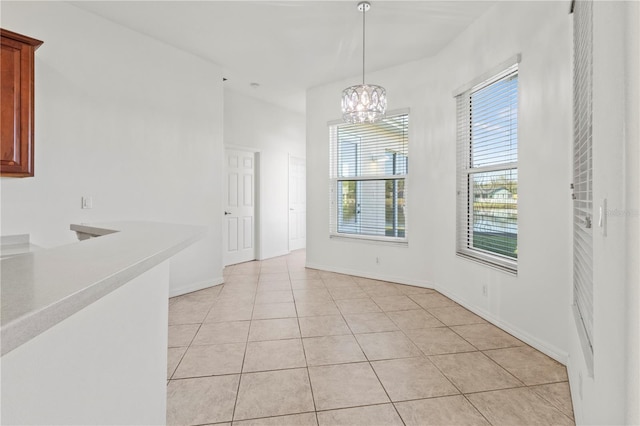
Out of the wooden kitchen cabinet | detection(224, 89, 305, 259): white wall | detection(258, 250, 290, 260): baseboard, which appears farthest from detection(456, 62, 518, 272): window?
the wooden kitchen cabinet

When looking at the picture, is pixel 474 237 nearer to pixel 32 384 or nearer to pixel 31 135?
pixel 32 384

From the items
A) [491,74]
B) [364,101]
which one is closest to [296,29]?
[364,101]

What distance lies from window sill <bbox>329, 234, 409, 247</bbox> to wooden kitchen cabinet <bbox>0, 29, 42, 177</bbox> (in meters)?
3.71

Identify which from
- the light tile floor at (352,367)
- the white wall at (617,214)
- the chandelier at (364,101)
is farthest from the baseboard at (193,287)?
the white wall at (617,214)

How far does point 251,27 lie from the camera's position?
11.5 ft

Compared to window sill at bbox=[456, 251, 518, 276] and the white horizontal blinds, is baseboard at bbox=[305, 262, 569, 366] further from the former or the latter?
the white horizontal blinds

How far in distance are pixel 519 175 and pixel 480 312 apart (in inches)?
54.6

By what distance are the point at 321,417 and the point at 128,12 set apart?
381cm

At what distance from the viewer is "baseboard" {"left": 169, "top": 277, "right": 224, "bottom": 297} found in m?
3.96

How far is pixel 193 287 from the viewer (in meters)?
4.18

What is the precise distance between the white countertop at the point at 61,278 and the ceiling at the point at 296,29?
9.89ft

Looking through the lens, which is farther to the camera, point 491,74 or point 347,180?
point 347,180

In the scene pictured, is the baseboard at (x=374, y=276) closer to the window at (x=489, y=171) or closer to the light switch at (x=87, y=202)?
the window at (x=489, y=171)

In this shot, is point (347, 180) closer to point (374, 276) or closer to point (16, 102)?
point (374, 276)
